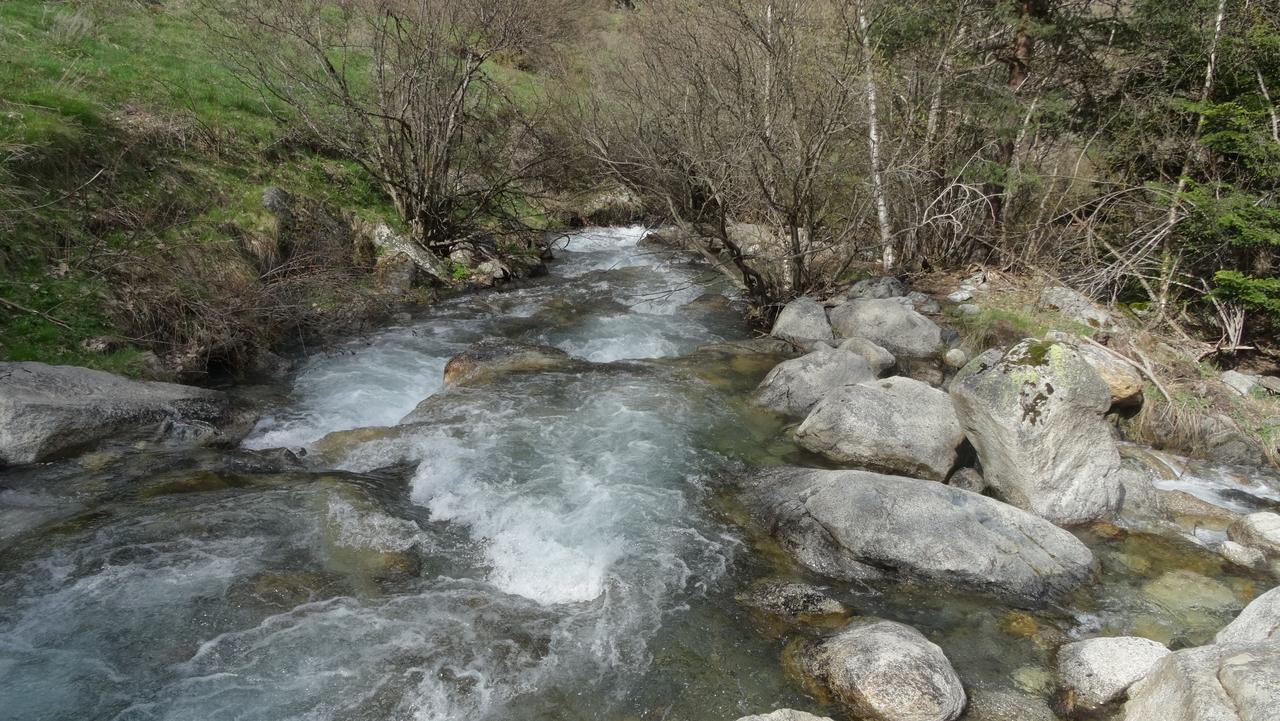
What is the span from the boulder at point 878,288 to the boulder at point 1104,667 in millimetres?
8184

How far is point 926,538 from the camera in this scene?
5746mm

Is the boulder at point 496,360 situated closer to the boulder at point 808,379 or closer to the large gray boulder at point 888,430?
the boulder at point 808,379

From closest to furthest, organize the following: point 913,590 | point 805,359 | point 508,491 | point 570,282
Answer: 1. point 913,590
2. point 508,491
3. point 805,359
4. point 570,282

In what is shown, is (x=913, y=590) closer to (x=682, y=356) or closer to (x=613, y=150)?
(x=682, y=356)

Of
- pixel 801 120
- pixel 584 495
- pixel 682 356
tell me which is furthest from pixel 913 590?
pixel 801 120

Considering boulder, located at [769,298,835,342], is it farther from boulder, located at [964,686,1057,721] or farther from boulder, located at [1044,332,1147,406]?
boulder, located at [964,686,1057,721]

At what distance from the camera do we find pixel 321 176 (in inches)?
530

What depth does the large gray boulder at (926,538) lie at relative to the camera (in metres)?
5.58

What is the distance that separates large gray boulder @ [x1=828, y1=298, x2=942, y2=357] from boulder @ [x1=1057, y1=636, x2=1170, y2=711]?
6054 mm

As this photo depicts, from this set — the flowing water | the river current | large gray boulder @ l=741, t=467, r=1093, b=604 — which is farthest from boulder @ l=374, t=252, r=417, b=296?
large gray boulder @ l=741, t=467, r=1093, b=604

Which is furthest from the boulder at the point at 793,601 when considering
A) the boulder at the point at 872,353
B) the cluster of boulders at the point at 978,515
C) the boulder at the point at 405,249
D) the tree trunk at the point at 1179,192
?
the boulder at the point at 405,249

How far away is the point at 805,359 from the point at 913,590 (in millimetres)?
3949

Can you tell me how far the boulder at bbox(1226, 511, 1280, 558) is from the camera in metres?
6.15

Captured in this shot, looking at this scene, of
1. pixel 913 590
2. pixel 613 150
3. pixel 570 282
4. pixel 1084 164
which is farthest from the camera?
pixel 613 150
